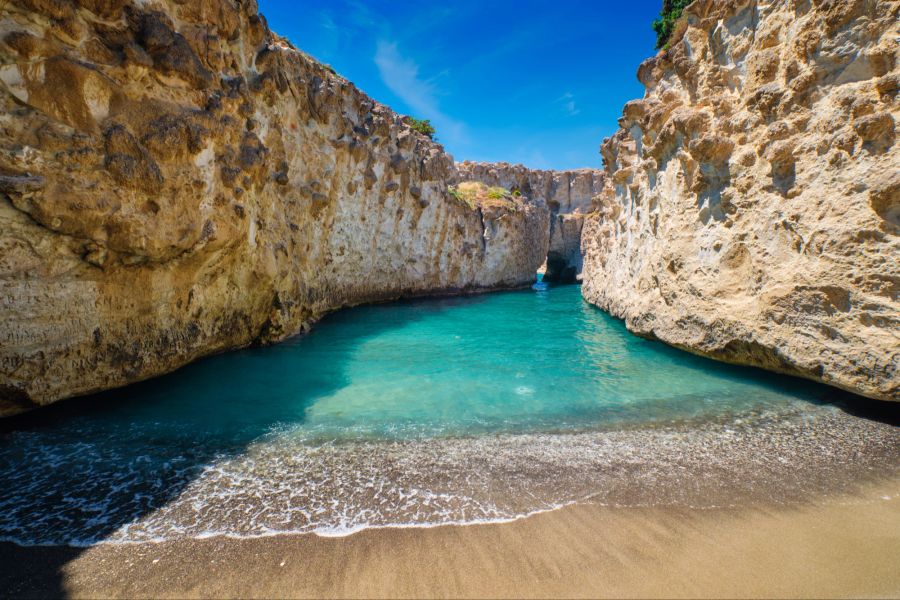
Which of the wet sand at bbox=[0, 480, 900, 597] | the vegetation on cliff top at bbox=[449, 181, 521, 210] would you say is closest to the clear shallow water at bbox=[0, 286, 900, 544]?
the wet sand at bbox=[0, 480, 900, 597]

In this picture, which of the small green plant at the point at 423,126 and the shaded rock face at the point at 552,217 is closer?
the small green plant at the point at 423,126

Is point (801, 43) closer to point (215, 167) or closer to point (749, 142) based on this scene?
point (749, 142)

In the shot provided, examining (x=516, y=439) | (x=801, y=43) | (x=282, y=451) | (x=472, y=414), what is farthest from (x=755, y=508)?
(x=801, y=43)

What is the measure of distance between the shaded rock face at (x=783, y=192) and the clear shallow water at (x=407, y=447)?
132 centimetres

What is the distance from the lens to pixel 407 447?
20.7 feet

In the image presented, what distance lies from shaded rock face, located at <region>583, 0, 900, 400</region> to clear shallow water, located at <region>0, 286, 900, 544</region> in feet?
4.32

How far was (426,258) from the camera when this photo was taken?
3064cm

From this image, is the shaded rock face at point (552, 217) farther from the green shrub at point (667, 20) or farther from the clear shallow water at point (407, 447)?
the clear shallow water at point (407, 447)

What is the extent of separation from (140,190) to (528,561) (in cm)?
975

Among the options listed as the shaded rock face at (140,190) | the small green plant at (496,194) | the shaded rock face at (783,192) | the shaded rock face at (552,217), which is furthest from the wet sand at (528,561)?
the shaded rock face at (552,217)

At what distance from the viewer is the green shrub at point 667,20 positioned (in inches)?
649

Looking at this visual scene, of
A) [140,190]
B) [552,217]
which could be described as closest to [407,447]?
[140,190]

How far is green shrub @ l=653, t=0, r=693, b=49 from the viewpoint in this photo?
16.5 metres

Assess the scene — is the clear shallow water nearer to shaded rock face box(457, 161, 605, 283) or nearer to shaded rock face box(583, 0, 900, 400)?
shaded rock face box(583, 0, 900, 400)
